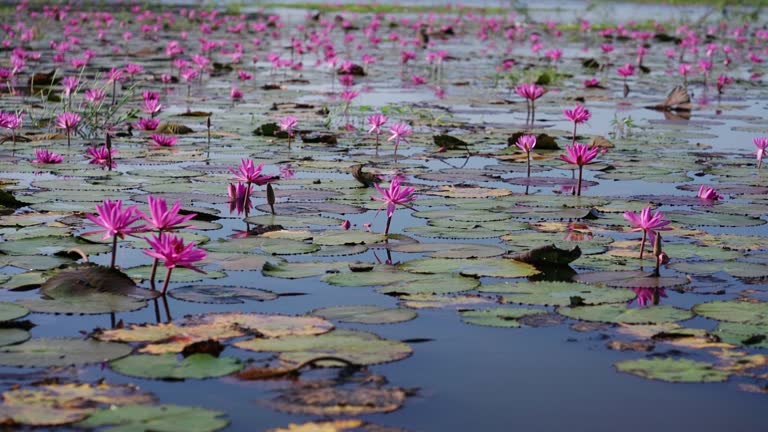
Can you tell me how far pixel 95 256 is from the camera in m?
3.46

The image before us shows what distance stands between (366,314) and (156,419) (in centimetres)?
88

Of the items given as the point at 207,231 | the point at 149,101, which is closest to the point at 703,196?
the point at 207,231

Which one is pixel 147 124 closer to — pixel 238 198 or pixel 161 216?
pixel 238 198

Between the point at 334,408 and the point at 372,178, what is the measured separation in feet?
8.85

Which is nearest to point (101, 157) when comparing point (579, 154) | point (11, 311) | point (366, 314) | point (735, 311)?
point (579, 154)

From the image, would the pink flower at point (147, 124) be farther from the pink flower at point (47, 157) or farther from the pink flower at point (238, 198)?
the pink flower at point (238, 198)

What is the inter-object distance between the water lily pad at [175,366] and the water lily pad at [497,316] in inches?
27.3

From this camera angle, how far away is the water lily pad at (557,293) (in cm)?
302


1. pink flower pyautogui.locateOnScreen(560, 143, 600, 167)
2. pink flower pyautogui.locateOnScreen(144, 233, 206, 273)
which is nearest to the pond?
pink flower pyautogui.locateOnScreen(144, 233, 206, 273)

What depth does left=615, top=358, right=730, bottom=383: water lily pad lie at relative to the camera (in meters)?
2.41

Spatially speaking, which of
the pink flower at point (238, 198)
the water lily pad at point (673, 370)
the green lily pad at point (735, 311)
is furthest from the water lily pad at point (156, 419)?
the pink flower at point (238, 198)

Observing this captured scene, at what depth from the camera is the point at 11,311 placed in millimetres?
2783

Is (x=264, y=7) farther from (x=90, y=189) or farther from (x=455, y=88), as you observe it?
(x=90, y=189)

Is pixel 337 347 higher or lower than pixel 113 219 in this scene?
lower
